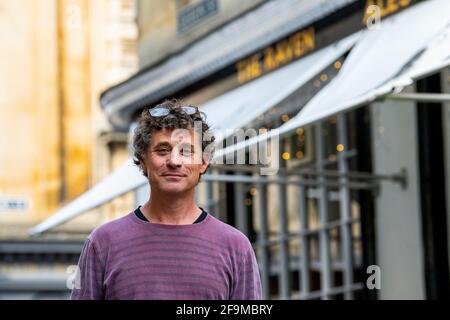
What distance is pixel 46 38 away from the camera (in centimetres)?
3619

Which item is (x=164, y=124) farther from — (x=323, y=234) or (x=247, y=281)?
(x=323, y=234)

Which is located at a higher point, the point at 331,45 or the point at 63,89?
the point at 63,89

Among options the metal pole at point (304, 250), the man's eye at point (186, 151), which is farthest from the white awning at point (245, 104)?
the man's eye at point (186, 151)

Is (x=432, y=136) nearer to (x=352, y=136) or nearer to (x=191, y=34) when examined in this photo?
(x=352, y=136)

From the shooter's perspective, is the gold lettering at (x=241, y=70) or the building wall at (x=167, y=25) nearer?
the gold lettering at (x=241, y=70)

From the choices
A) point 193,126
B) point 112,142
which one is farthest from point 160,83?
point 112,142

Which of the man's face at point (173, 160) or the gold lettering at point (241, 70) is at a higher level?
the gold lettering at point (241, 70)

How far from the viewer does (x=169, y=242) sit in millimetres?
3514

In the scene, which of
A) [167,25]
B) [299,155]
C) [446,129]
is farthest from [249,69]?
[167,25]

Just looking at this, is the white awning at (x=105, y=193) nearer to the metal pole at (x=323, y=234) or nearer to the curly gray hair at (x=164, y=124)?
the metal pole at (x=323, y=234)

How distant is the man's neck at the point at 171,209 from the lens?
3555mm

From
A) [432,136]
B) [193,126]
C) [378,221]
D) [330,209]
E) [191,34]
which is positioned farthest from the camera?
[191,34]

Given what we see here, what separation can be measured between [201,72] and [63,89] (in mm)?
21601

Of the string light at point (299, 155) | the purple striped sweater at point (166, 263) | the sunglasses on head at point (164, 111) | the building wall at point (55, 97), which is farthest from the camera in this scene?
the building wall at point (55, 97)
